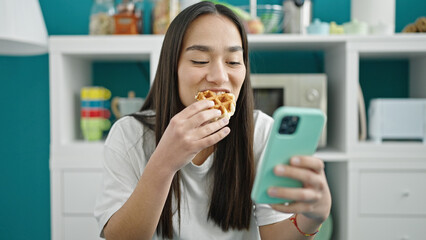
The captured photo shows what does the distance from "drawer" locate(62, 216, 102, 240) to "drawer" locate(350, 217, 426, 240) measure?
126 cm

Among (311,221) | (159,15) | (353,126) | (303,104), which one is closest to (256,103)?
(303,104)

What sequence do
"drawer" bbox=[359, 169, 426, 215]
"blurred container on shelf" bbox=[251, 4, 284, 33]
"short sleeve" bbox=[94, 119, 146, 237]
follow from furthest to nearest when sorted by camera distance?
"blurred container on shelf" bbox=[251, 4, 284, 33] → "drawer" bbox=[359, 169, 426, 215] → "short sleeve" bbox=[94, 119, 146, 237]

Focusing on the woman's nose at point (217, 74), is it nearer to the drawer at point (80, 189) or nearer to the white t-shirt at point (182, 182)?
the white t-shirt at point (182, 182)

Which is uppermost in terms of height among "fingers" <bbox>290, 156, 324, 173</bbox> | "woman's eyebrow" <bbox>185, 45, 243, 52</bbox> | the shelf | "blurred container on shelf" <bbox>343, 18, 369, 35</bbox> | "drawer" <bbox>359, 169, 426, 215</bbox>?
"blurred container on shelf" <bbox>343, 18, 369, 35</bbox>

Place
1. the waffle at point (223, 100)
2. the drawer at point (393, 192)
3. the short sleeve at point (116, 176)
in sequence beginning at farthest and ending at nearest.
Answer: the drawer at point (393, 192), the short sleeve at point (116, 176), the waffle at point (223, 100)

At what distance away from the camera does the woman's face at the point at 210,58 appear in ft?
3.29

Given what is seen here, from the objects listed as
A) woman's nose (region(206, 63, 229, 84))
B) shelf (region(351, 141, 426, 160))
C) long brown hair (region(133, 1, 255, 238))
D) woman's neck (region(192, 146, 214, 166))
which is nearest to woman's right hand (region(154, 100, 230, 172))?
woman's nose (region(206, 63, 229, 84))

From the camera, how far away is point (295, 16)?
201cm

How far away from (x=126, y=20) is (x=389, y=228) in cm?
165

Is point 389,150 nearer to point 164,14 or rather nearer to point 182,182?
point 182,182

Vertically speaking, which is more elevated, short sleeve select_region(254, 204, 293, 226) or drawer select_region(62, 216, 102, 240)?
short sleeve select_region(254, 204, 293, 226)

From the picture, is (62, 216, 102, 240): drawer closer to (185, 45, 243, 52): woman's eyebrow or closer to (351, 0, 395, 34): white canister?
(185, 45, 243, 52): woman's eyebrow

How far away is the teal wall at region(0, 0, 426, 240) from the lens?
2309 millimetres

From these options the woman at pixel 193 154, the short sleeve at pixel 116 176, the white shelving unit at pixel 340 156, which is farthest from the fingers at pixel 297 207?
the white shelving unit at pixel 340 156
